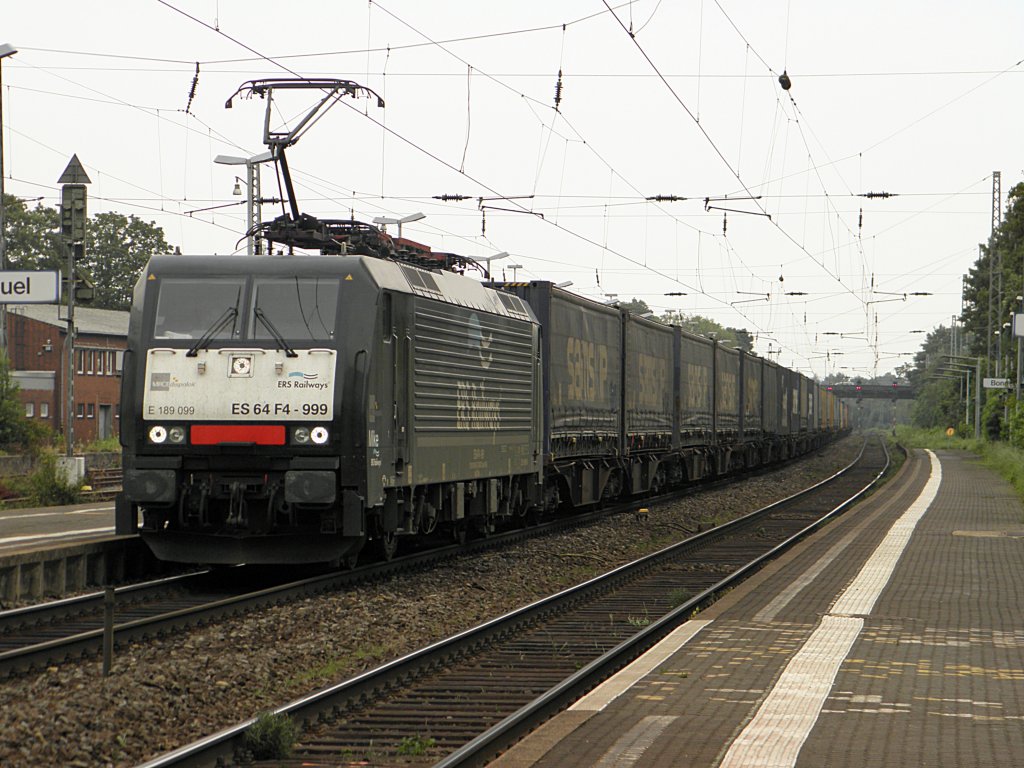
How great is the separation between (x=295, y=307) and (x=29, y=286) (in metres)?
4.74

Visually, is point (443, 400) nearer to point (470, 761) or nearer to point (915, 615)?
point (915, 615)

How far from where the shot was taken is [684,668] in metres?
8.90

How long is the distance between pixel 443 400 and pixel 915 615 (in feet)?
18.9

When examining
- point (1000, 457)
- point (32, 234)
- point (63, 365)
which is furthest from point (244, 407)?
point (32, 234)

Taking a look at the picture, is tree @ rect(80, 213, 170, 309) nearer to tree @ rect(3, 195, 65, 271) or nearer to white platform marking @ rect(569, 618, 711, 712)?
tree @ rect(3, 195, 65, 271)

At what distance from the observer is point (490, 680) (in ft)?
30.4

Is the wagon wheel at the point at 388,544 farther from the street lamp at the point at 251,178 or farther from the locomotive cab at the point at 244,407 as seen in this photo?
the street lamp at the point at 251,178

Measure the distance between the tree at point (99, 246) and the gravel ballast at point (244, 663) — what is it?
6972 centimetres

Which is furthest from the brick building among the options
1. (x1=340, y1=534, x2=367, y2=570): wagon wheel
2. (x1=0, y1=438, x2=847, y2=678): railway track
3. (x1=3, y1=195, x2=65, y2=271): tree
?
(x1=340, y1=534, x2=367, y2=570): wagon wheel

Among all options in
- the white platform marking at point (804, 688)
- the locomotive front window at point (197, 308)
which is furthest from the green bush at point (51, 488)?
the white platform marking at point (804, 688)

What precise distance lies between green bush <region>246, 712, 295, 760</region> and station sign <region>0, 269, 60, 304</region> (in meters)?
10.1

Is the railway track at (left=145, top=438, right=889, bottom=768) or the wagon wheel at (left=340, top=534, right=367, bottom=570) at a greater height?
the wagon wheel at (left=340, top=534, right=367, bottom=570)

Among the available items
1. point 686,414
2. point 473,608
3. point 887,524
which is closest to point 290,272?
point 473,608

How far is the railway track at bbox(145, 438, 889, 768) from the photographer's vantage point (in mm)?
7156
